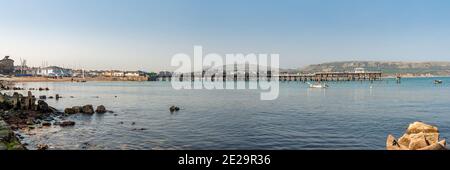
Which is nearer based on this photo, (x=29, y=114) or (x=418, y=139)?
(x=418, y=139)

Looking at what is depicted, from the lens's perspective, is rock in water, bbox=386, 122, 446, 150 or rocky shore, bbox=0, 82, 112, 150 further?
rocky shore, bbox=0, 82, 112, 150

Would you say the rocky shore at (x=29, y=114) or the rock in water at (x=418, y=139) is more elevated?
the rock in water at (x=418, y=139)

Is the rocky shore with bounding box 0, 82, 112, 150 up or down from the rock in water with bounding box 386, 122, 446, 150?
down

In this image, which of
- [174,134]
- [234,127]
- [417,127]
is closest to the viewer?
[417,127]

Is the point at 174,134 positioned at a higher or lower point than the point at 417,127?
lower

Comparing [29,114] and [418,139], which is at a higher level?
[418,139]

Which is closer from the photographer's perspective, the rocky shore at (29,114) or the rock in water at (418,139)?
the rock in water at (418,139)
